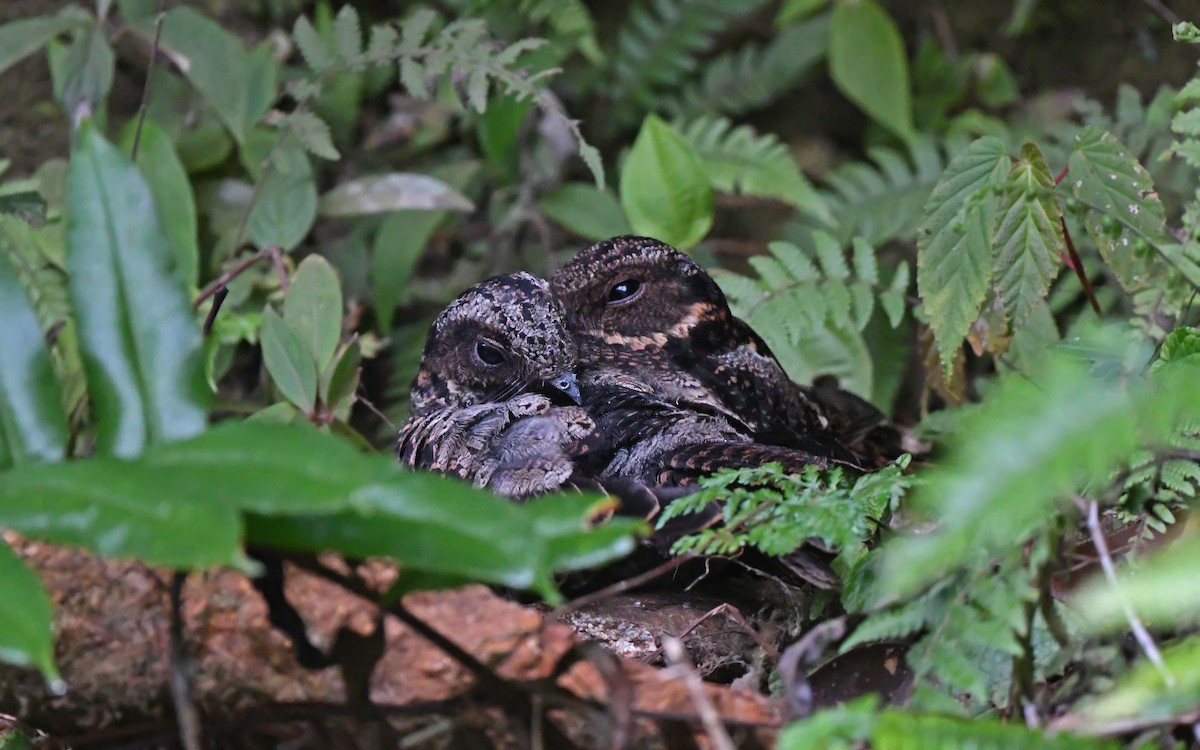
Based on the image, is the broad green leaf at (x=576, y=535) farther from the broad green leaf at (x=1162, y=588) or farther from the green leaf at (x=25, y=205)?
the green leaf at (x=25, y=205)

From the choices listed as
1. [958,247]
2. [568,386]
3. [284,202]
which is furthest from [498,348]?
[958,247]

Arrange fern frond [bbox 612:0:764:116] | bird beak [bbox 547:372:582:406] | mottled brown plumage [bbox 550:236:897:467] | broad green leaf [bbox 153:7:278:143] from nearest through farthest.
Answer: bird beak [bbox 547:372:582:406], mottled brown plumage [bbox 550:236:897:467], broad green leaf [bbox 153:7:278:143], fern frond [bbox 612:0:764:116]

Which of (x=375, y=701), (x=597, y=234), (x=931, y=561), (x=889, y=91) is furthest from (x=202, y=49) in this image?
(x=931, y=561)

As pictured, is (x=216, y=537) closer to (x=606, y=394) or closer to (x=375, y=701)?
(x=375, y=701)

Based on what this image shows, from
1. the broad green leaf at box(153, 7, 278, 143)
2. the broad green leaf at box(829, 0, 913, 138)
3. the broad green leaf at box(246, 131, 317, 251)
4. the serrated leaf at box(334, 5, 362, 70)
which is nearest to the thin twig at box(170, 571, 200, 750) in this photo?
the broad green leaf at box(246, 131, 317, 251)

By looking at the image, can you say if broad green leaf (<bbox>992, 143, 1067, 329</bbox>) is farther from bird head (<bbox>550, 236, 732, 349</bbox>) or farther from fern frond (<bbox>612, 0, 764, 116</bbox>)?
fern frond (<bbox>612, 0, 764, 116</bbox>)

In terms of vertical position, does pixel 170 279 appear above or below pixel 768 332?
above

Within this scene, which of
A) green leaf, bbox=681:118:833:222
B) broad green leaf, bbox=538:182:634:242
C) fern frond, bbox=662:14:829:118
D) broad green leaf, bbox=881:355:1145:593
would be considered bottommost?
broad green leaf, bbox=538:182:634:242

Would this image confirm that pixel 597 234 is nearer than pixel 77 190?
No
